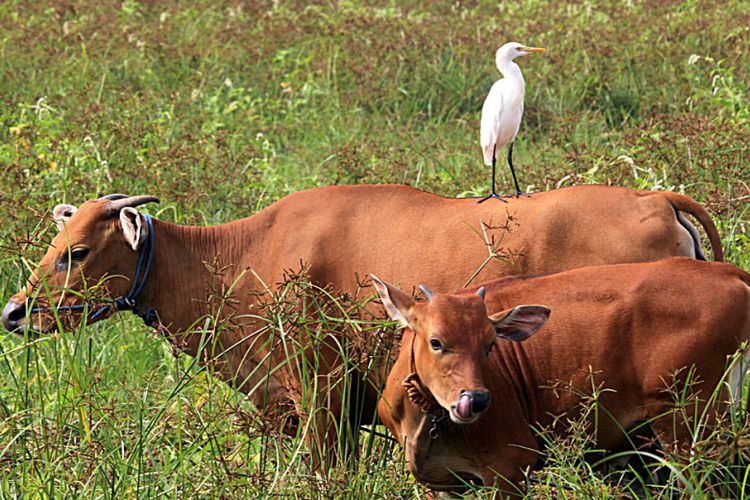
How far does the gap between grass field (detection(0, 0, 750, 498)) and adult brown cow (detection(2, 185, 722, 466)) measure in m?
0.26

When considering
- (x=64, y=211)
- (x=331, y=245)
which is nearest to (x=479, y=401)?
(x=331, y=245)

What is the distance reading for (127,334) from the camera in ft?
21.7

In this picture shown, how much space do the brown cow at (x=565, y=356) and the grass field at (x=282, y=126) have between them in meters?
0.21

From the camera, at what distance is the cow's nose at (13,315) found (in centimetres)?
545

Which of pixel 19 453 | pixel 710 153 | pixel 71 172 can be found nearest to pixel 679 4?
pixel 710 153

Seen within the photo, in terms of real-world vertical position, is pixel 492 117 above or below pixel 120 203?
above

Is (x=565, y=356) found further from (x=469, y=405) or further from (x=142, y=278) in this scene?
(x=142, y=278)

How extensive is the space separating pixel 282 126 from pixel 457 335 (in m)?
6.04

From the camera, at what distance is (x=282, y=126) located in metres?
10.0

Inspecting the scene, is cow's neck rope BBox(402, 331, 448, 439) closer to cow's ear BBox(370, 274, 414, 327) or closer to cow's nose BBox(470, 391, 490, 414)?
cow's ear BBox(370, 274, 414, 327)

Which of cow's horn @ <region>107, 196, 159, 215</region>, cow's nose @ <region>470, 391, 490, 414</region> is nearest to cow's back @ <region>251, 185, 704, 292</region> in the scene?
cow's horn @ <region>107, 196, 159, 215</region>

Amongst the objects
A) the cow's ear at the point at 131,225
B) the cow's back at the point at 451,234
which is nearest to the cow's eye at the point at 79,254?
the cow's ear at the point at 131,225

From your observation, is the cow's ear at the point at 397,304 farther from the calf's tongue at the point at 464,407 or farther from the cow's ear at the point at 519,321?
the calf's tongue at the point at 464,407

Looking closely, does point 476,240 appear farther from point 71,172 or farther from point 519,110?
point 71,172
